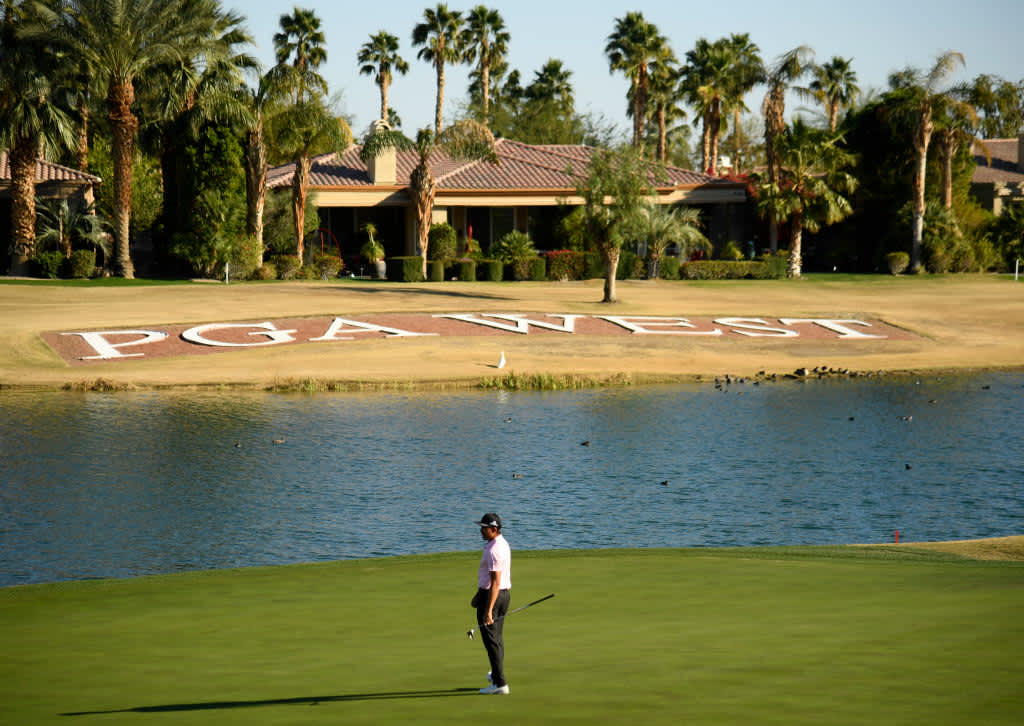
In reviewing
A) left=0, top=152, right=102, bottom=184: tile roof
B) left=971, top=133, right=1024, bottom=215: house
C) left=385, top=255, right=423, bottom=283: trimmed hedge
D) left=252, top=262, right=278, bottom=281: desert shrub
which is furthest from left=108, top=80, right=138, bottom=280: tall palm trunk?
left=971, top=133, right=1024, bottom=215: house

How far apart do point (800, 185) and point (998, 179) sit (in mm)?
20187

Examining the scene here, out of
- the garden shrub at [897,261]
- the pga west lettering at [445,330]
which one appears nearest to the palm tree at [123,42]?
the pga west lettering at [445,330]

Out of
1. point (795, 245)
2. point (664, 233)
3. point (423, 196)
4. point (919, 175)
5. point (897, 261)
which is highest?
point (919, 175)

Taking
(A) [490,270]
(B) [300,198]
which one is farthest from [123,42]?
(A) [490,270]

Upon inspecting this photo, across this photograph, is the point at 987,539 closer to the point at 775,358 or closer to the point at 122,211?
Answer: the point at 775,358

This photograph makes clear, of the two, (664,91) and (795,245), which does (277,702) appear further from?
(664,91)

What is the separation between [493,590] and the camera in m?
9.79

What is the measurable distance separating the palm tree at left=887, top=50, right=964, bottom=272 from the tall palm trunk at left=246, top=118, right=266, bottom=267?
116 ft

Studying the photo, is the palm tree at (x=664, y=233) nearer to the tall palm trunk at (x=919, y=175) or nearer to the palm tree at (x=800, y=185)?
the palm tree at (x=800, y=185)

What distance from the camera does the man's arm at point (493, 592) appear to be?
9781 mm

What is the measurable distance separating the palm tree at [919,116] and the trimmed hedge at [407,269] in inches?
1121

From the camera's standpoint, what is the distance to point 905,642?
37.3 feet

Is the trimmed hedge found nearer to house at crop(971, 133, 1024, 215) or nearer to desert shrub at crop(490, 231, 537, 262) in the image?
desert shrub at crop(490, 231, 537, 262)

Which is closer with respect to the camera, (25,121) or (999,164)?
(25,121)
